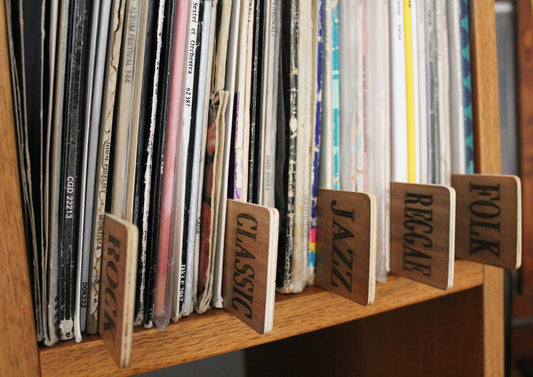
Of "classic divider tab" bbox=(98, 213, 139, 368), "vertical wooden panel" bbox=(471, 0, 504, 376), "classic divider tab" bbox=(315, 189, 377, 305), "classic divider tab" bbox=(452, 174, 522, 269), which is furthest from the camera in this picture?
"vertical wooden panel" bbox=(471, 0, 504, 376)

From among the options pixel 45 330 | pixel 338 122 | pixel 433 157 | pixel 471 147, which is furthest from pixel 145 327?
pixel 471 147

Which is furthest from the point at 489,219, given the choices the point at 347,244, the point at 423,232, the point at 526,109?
the point at 526,109

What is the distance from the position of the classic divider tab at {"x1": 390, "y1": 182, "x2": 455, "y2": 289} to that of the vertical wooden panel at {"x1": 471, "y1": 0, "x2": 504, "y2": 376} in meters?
0.20

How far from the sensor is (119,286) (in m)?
0.34

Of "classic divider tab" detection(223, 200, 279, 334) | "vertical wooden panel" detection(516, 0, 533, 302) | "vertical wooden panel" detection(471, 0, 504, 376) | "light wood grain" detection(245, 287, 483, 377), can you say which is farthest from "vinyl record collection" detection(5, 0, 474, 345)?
"vertical wooden panel" detection(516, 0, 533, 302)

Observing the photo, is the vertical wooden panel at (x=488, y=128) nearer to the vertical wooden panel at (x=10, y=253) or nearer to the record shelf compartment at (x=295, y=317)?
the record shelf compartment at (x=295, y=317)

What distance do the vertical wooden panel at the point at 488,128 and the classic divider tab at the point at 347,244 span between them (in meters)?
0.32

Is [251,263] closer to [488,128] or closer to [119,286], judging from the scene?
[119,286]

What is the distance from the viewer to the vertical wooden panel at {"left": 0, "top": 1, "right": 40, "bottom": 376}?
0.37 m

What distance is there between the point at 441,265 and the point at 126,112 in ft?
1.41

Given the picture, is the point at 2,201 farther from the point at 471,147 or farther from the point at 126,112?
the point at 471,147

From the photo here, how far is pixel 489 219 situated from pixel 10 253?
629 mm

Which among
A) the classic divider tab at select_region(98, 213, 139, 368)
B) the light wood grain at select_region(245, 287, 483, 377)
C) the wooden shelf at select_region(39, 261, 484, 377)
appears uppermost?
the classic divider tab at select_region(98, 213, 139, 368)

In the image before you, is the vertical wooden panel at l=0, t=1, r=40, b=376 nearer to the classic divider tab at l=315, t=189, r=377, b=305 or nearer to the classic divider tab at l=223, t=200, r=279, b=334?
the classic divider tab at l=223, t=200, r=279, b=334
